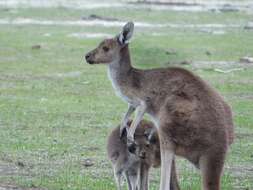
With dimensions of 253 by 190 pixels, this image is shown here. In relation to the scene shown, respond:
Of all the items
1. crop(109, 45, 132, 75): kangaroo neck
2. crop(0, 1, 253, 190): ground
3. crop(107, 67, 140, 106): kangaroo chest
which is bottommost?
crop(0, 1, 253, 190): ground

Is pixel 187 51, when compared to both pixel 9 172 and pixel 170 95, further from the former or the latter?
pixel 170 95

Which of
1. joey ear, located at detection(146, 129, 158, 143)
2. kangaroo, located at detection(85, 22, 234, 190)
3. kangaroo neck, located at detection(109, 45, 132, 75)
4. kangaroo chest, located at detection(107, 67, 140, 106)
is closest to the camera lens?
kangaroo, located at detection(85, 22, 234, 190)

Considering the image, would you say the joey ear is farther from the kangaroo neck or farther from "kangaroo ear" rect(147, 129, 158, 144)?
the kangaroo neck

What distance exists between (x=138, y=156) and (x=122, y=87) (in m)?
0.71

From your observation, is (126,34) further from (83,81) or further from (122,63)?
(83,81)

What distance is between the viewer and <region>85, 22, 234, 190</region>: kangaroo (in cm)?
911

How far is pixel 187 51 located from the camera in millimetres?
26094

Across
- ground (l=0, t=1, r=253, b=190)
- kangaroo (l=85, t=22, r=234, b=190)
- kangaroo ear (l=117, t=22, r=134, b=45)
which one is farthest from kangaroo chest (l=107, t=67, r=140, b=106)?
ground (l=0, t=1, r=253, b=190)

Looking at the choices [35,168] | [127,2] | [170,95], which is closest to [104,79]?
[35,168]

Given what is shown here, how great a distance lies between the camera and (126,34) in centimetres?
1039

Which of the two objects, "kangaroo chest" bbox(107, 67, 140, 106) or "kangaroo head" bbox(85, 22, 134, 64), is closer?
"kangaroo chest" bbox(107, 67, 140, 106)

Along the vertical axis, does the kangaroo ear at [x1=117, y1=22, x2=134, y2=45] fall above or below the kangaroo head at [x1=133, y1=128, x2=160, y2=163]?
above

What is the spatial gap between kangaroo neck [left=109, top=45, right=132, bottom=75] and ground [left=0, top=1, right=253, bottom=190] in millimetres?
1258

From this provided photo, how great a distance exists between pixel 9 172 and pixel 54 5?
32.0 meters
